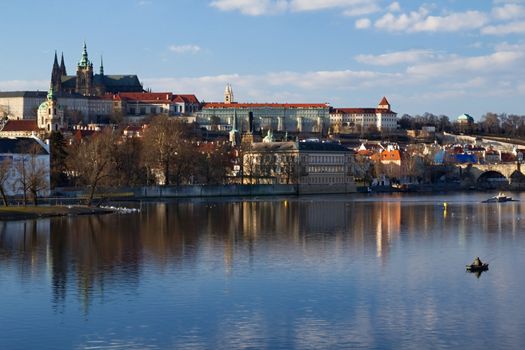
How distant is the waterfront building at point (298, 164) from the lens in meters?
101

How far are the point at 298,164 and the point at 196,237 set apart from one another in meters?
62.4

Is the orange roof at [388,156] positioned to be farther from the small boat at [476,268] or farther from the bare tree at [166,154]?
the small boat at [476,268]

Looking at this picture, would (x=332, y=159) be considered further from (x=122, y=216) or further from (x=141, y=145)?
(x=122, y=216)

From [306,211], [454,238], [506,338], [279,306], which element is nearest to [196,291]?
[279,306]

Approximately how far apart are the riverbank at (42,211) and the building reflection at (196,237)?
6.36 ft

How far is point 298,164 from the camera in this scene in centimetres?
10419

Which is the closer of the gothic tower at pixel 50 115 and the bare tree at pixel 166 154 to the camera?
the bare tree at pixel 166 154

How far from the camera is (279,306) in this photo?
80.3 ft

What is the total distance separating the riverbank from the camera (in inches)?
2045

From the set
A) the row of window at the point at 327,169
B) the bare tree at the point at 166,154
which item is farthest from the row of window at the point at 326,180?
the bare tree at the point at 166,154

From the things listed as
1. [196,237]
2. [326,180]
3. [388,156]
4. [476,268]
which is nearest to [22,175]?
[196,237]

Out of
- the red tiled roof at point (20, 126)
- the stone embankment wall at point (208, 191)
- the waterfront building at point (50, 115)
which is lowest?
the stone embankment wall at point (208, 191)

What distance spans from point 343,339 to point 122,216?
35597 mm

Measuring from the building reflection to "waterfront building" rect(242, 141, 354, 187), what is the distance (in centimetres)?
3544
